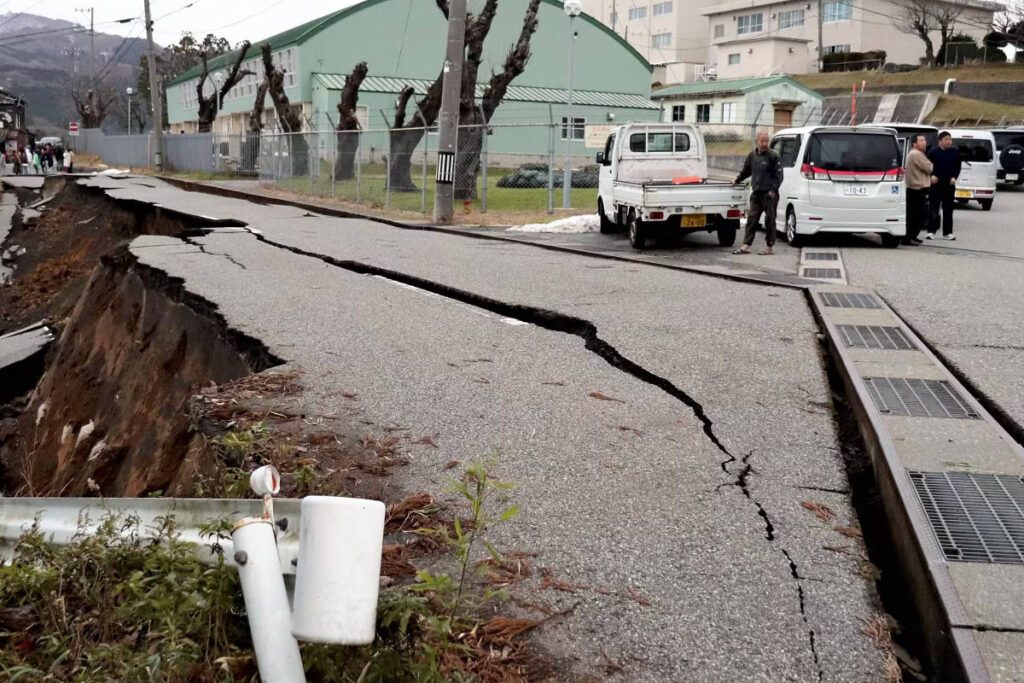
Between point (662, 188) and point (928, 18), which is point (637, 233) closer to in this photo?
point (662, 188)

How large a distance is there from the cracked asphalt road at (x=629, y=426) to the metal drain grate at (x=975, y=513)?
372 mm

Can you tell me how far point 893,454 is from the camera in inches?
189

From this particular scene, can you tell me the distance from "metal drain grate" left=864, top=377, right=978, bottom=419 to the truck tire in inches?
379

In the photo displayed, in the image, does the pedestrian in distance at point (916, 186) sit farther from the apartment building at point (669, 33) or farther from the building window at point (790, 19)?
the apartment building at point (669, 33)

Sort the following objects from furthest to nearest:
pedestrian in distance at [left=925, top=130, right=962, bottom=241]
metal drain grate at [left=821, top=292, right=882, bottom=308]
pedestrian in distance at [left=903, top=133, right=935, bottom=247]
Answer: pedestrian in distance at [left=925, top=130, right=962, bottom=241] < pedestrian in distance at [left=903, top=133, right=935, bottom=247] < metal drain grate at [left=821, top=292, right=882, bottom=308]

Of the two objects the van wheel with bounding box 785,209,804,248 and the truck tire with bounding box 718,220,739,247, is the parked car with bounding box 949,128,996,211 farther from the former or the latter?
the truck tire with bounding box 718,220,739,247

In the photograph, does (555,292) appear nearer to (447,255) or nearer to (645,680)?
(447,255)

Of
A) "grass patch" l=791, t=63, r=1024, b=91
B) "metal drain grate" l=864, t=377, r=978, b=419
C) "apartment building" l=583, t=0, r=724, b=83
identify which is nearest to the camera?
"metal drain grate" l=864, t=377, r=978, b=419

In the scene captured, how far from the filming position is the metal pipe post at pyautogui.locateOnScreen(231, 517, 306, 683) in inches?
104

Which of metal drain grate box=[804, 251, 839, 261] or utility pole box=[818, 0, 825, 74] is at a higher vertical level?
utility pole box=[818, 0, 825, 74]

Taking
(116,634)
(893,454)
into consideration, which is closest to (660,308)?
(893,454)

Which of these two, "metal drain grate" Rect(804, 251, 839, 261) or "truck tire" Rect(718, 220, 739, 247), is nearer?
"metal drain grate" Rect(804, 251, 839, 261)

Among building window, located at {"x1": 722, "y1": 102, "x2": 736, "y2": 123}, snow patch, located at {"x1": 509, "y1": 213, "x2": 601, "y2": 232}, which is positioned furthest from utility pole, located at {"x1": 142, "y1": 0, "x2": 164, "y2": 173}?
snow patch, located at {"x1": 509, "y1": 213, "x2": 601, "y2": 232}

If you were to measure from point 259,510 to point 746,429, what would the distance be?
3.07m
